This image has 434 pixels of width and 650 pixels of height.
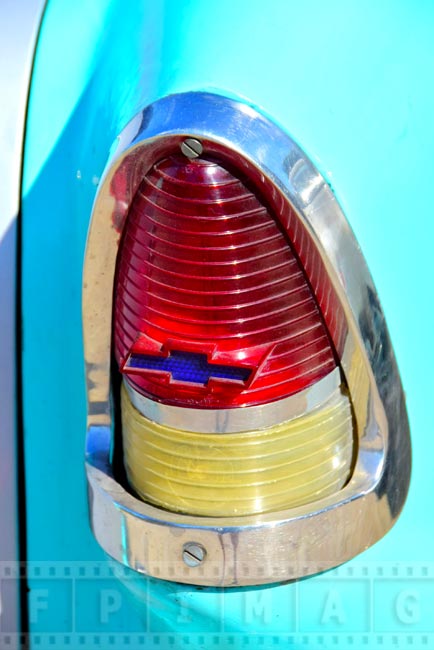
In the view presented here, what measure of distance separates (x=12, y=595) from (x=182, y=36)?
0.95 m

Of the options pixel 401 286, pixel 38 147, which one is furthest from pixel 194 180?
pixel 38 147

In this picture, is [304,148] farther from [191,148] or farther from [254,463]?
[254,463]

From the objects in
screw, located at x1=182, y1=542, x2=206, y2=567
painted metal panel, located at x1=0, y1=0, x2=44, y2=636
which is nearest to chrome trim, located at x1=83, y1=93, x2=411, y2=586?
A: screw, located at x1=182, y1=542, x2=206, y2=567

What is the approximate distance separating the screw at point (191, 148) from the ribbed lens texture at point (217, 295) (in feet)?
0.04

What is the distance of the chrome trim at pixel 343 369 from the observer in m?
1.14

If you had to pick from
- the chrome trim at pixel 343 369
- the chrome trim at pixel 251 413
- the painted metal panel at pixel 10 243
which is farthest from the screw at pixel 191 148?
the painted metal panel at pixel 10 243

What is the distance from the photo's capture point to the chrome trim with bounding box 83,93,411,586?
1.14m

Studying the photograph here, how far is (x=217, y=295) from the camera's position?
118 cm

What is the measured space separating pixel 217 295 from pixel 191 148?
0.18 m

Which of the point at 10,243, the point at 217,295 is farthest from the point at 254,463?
the point at 10,243

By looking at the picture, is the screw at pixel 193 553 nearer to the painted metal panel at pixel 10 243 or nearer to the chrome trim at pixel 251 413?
the chrome trim at pixel 251 413

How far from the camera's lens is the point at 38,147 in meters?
1.56

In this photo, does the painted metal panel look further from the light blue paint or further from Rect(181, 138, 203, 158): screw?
Rect(181, 138, 203, 158): screw

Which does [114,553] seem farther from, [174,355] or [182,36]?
[182,36]
